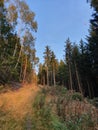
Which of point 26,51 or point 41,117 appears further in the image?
point 26,51

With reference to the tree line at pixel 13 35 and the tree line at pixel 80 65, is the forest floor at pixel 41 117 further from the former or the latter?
the tree line at pixel 80 65

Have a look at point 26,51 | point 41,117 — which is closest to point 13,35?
point 26,51

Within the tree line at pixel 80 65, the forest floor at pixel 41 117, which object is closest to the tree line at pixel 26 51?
the tree line at pixel 80 65

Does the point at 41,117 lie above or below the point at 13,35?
below

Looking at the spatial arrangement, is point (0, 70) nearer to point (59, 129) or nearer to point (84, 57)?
point (59, 129)

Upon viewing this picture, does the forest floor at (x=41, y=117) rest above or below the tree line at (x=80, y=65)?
below

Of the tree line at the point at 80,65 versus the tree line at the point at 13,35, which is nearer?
the tree line at the point at 13,35

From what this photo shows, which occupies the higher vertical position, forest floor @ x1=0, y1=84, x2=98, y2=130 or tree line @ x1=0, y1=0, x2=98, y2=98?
tree line @ x1=0, y1=0, x2=98, y2=98

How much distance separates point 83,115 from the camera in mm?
7695

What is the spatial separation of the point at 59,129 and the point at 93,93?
Result: 37698mm

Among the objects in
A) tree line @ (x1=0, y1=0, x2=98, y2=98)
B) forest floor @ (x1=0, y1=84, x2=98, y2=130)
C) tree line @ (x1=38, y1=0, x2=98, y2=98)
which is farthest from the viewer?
tree line @ (x1=38, y1=0, x2=98, y2=98)

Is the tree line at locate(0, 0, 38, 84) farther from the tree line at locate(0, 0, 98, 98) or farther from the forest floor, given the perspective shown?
the forest floor

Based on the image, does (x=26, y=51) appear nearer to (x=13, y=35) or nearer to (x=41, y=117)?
(x=13, y=35)

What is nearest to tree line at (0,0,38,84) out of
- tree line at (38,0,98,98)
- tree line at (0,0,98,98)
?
tree line at (0,0,98,98)
